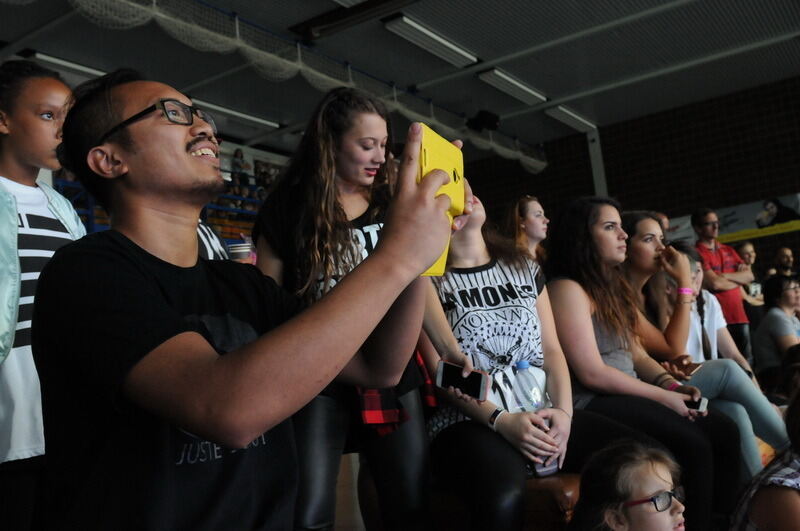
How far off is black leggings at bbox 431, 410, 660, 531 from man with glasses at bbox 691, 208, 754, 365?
11.5ft

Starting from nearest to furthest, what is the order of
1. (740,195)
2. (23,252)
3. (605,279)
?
(23,252) < (605,279) < (740,195)

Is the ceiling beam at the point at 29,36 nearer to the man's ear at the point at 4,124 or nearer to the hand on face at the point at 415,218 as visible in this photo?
the man's ear at the point at 4,124

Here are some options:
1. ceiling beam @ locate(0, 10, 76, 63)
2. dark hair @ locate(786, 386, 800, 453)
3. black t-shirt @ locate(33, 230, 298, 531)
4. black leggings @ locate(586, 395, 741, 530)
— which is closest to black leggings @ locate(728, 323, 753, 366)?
black leggings @ locate(586, 395, 741, 530)

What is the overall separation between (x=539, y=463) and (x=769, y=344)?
12.1 feet

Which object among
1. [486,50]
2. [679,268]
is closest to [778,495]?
[679,268]

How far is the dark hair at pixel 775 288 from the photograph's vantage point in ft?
17.5

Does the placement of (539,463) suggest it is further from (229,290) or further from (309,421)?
(229,290)

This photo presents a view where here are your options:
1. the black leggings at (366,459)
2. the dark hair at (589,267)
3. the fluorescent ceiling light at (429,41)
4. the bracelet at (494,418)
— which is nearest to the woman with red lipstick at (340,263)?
the black leggings at (366,459)

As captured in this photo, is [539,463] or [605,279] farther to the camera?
[605,279]

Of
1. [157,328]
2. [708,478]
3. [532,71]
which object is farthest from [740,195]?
[157,328]

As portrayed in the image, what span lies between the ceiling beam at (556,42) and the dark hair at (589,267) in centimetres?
484

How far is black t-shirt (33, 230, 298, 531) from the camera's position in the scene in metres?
0.92

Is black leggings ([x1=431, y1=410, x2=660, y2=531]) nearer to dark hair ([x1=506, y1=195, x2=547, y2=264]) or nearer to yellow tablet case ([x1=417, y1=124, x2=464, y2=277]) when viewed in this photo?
yellow tablet case ([x1=417, y1=124, x2=464, y2=277])

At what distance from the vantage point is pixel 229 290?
1.23m
